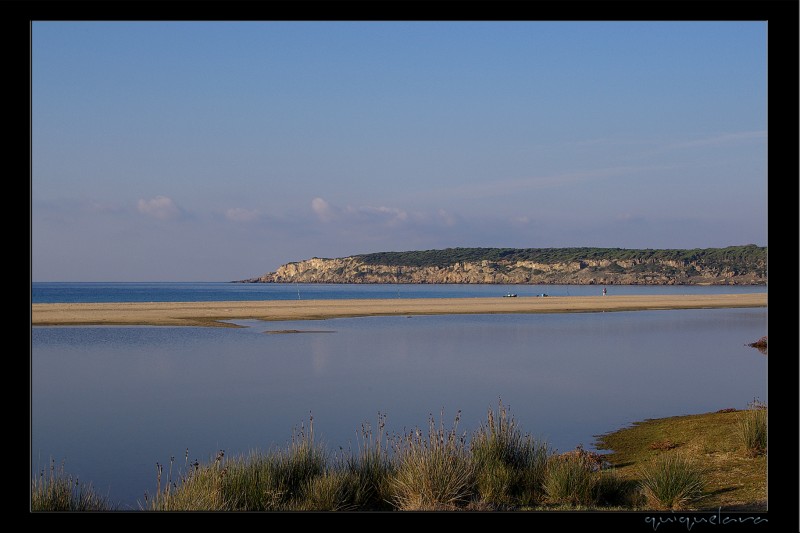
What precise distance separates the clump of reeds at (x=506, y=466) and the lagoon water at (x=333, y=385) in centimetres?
Result: 374

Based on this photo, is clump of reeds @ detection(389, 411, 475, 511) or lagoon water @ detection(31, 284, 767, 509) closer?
clump of reeds @ detection(389, 411, 475, 511)

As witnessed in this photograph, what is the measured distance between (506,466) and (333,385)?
40.3ft

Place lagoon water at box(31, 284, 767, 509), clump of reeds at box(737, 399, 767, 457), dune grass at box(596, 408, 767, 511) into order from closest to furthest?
dune grass at box(596, 408, 767, 511) → clump of reeds at box(737, 399, 767, 457) → lagoon water at box(31, 284, 767, 509)

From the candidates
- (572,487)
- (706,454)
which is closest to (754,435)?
(706,454)

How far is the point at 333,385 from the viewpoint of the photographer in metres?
21.0

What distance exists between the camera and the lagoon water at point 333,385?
14195 millimetres

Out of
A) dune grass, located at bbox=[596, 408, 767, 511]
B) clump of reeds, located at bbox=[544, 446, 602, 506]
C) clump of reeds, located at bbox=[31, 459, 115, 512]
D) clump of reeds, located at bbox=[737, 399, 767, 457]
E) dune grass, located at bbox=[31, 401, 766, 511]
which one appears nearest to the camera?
clump of reeds, located at bbox=[31, 459, 115, 512]

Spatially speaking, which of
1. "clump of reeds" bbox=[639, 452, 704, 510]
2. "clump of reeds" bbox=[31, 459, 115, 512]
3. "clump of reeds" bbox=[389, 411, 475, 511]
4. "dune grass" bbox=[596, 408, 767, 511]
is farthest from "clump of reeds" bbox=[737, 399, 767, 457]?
"clump of reeds" bbox=[31, 459, 115, 512]

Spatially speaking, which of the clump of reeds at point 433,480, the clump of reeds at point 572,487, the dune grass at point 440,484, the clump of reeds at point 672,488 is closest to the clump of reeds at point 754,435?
the dune grass at point 440,484

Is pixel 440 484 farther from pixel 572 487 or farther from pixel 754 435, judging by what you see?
pixel 754 435

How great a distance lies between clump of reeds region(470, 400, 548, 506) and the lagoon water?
374 cm

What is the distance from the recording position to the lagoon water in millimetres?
14195

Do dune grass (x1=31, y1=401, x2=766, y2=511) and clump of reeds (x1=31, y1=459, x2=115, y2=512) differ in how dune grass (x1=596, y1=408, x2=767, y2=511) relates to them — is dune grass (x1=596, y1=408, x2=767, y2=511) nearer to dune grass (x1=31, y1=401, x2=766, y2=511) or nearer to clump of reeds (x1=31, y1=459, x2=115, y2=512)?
dune grass (x1=31, y1=401, x2=766, y2=511)

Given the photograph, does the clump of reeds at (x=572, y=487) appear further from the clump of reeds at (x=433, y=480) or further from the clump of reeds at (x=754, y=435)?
the clump of reeds at (x=754, y=435)
